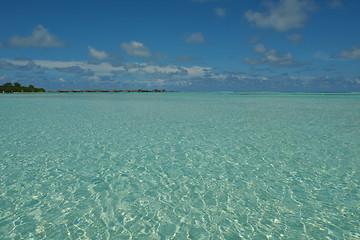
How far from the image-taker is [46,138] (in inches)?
392

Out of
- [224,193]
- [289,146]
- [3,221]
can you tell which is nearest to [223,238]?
[224,193]

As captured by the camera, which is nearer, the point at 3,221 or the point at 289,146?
the point at 3,221

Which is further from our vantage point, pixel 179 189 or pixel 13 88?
pixel 13 88

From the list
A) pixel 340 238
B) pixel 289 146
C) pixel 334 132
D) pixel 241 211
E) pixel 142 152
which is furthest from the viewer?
pixel 334 132

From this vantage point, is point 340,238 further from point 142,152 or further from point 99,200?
point 142,152

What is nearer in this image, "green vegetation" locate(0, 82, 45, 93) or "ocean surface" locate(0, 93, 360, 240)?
"ocean surface" locate(0, 93, 360, 240)

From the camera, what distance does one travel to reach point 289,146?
28.6 ft

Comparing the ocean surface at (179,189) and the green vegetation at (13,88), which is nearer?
the ocean surface at (179,189)

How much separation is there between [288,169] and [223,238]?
3629 mm

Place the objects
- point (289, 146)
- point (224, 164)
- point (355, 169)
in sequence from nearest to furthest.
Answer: point (355, 169)
point (224, 164)
point (289, 146)

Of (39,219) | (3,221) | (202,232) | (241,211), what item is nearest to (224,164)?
(241,211)

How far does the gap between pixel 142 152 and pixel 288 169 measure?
4.73 meters

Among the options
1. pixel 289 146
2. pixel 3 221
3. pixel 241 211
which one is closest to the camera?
pixel 3 221

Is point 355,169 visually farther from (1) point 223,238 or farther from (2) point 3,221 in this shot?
(2) point 3,221
